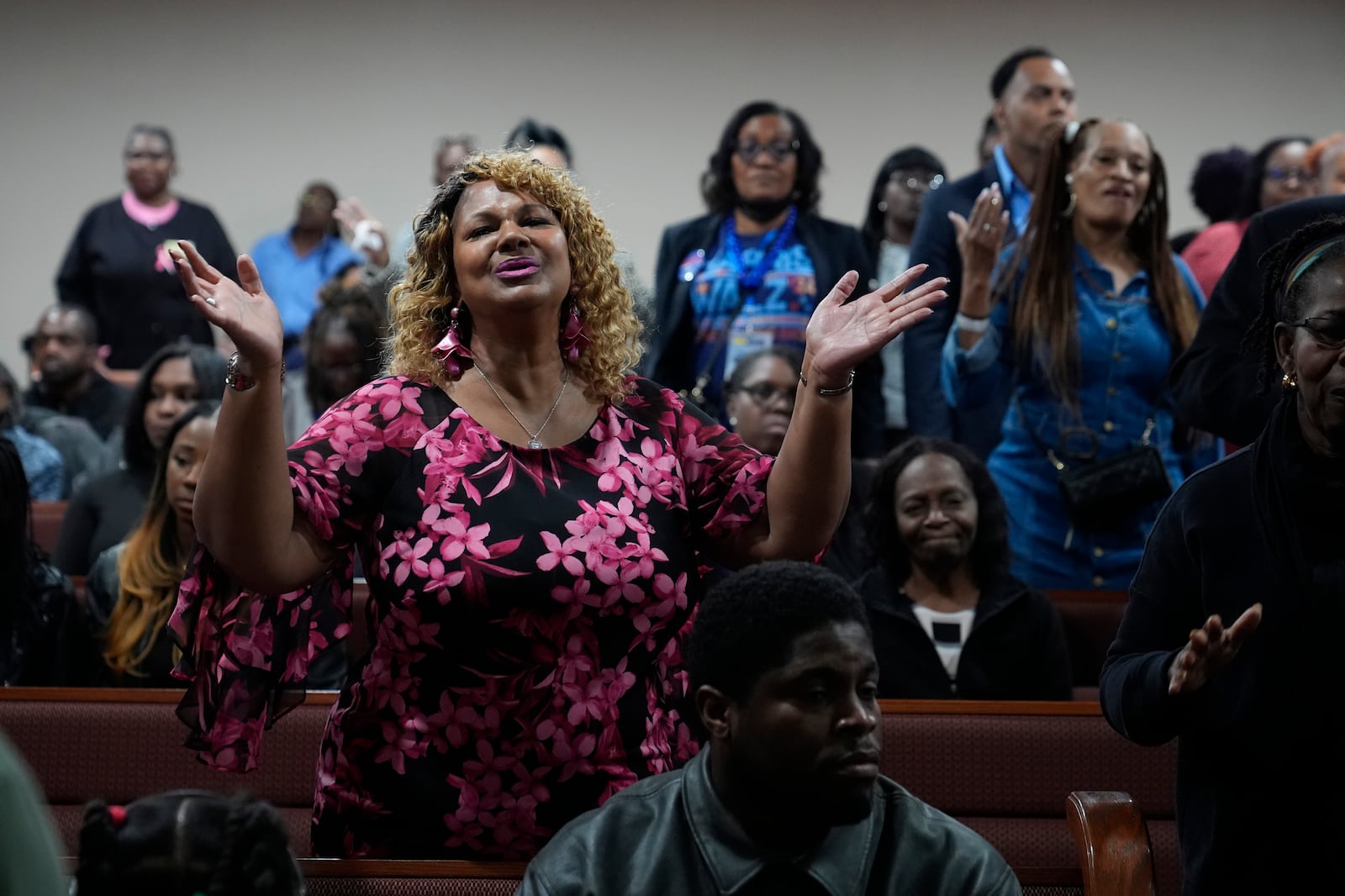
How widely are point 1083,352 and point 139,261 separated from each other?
439cm

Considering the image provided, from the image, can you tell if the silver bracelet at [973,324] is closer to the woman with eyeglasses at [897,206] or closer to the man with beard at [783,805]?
the woman with eyeglasses at [897,206]

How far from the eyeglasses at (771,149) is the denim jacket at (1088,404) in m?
0.94

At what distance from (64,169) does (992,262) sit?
6098 millimetres

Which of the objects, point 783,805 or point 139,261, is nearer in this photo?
point 783,805

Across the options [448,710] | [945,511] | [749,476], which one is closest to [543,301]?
[749,476]

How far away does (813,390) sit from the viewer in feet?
6.98

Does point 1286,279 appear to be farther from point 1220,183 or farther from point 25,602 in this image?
point 1220,183

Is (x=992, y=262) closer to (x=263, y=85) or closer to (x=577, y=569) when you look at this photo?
(x=577, y=569)

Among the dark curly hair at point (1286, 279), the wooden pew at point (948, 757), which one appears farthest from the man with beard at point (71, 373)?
the dark curly hair at point (1286, 279)

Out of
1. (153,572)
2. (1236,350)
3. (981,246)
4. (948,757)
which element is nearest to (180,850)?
(948,757)

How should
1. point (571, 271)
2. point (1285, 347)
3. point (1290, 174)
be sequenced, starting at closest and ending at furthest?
point (1285, 347) < point (571, 271) < point (1290, 174)

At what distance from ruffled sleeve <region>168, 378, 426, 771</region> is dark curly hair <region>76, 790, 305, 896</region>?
29.0 inches

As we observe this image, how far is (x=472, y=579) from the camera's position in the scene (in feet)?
6.76

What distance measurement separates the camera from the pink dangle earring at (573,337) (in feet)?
7.76
